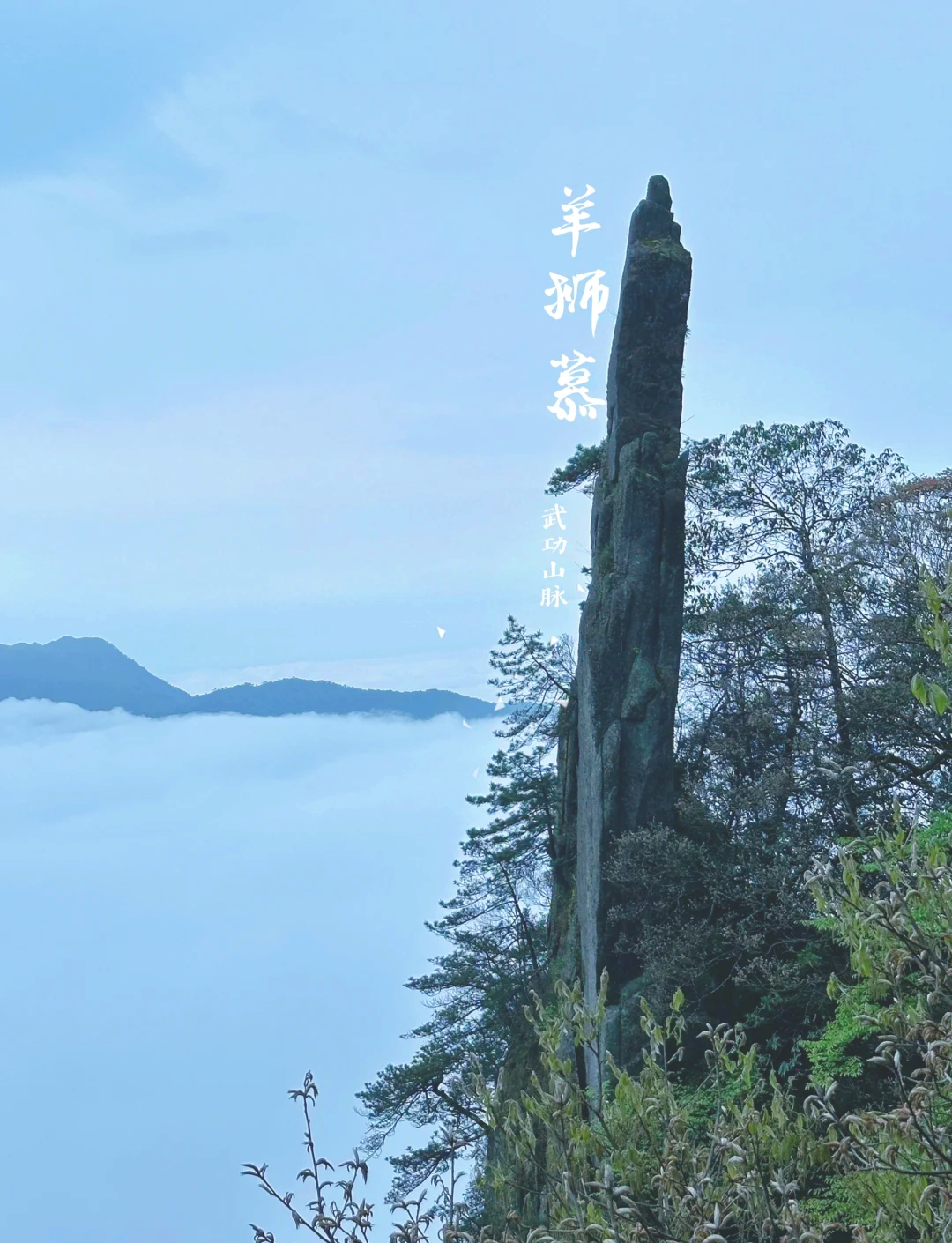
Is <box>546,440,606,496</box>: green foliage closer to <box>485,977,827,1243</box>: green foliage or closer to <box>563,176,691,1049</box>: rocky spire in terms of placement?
<box>563,176,691,1049</box>: rocky spire

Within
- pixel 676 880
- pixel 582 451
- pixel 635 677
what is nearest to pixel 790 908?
pixel 676 880

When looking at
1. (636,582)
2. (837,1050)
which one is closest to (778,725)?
(636,582)

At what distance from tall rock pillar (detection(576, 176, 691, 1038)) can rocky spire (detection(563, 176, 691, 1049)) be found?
18 millimetres

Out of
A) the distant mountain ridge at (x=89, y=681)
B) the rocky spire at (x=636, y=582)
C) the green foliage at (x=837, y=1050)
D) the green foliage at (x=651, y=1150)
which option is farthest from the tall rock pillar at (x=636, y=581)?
the distant mountain ridge at (x=89, y=681)

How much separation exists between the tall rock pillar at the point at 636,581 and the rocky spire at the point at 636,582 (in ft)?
0.06

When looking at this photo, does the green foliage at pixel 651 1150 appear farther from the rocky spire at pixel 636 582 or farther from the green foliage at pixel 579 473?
the green foliage at pixel 579 473

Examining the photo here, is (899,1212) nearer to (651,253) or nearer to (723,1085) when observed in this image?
(723,1085)

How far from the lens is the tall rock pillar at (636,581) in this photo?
16469 millimetres

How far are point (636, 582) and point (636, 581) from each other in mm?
14

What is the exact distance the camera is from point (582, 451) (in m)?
23.4

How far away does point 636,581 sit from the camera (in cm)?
1734

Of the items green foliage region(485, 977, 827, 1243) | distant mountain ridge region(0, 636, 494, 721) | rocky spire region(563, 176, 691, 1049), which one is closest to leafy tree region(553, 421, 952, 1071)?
rocky spire region(563, 176, 691, 1049)

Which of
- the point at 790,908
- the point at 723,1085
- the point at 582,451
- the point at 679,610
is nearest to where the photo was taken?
the point at 723,1085

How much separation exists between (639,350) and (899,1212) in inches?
601
